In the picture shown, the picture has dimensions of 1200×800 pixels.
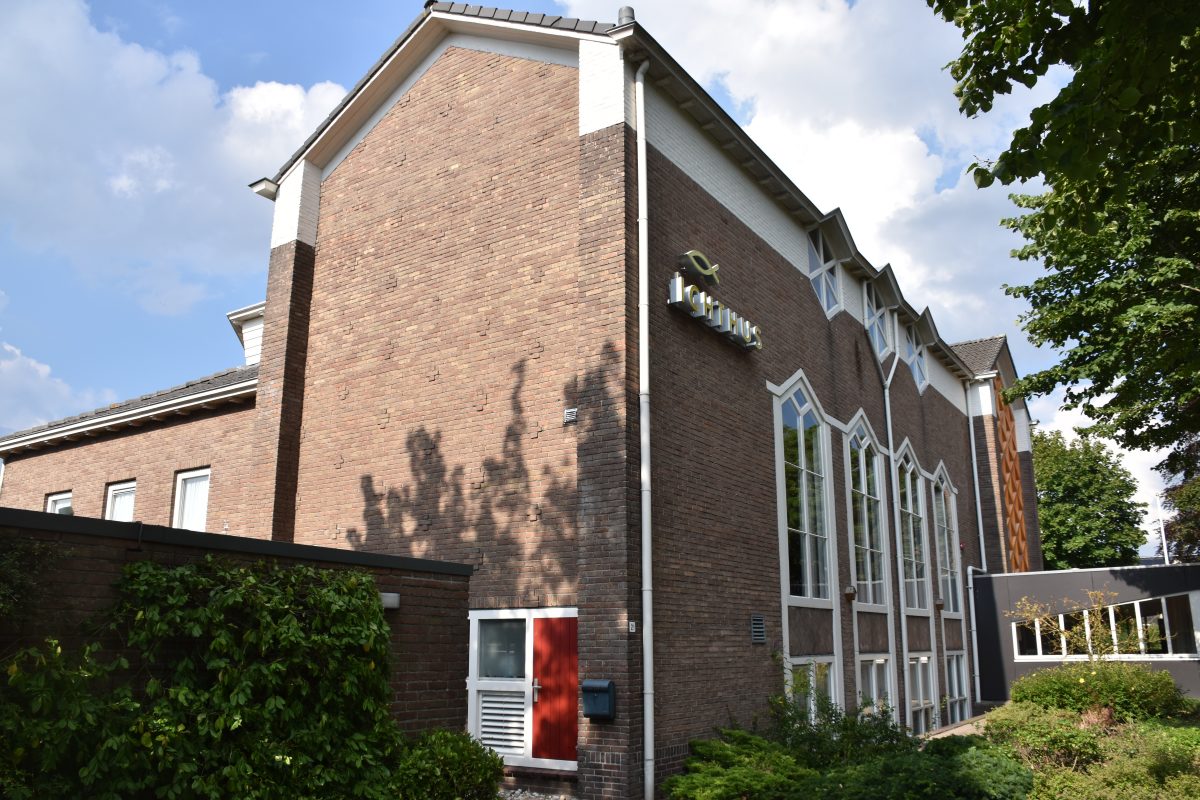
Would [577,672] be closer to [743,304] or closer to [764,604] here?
[764,604]

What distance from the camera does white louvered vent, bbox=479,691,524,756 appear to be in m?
12.5

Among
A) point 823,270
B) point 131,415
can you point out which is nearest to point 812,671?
point 823,270

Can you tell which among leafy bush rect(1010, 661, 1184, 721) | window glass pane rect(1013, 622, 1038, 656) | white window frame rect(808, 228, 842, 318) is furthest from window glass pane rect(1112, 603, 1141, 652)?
white window frame rect(808, 228, 842, 318)

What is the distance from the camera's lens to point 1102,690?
18156 millimetres

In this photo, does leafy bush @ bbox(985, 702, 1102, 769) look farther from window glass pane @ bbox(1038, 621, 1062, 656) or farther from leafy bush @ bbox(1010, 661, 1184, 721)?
window glass pane @ bbox(1038, 621, 1062, 656)

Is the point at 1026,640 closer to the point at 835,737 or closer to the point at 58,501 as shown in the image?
the point at 835,737

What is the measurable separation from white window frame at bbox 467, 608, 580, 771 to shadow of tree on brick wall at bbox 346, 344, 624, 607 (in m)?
0.13

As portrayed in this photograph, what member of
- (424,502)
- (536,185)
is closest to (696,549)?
(424,502)

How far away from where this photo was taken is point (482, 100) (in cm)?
1538

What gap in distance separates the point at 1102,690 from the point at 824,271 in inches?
386

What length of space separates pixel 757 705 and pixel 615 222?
24.7ft

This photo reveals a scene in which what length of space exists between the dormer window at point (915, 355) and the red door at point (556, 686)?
54.0 ft

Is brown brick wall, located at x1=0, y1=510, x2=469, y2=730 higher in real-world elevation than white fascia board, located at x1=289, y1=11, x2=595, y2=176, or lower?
lower

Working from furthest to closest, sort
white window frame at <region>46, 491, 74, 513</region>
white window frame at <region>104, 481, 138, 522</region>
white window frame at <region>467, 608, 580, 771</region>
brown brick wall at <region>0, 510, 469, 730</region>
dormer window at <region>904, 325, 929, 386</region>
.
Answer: dormer window at <region>904, 325, 929, 386</region> → white window frame at <region>46, 491, 74, 513</region> → white window frame at <region>104, 481, 138, 522</region> → white window frame at <region>467, 608, 580, 771</region> → brown brick wall at <region>0, 510, 469, 730</region>
